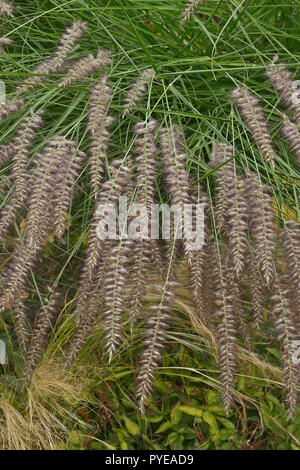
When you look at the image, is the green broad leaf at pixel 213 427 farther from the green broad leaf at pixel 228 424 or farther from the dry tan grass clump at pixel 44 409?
the dry tan grass clump at pixel 44 409

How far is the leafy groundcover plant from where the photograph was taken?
180 cm

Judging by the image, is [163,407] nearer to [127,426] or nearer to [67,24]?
[127,426]

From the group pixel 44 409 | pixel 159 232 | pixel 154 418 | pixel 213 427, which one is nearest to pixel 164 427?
pixel 154 418

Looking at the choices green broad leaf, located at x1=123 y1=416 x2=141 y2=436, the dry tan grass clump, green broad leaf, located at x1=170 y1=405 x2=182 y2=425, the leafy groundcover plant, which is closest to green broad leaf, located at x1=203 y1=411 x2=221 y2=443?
the leafy groundcover plant

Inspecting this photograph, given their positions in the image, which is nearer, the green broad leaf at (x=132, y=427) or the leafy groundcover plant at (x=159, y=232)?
the leafy groundcover plant at (x=159, y=232)

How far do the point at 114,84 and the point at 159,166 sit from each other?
357 mm

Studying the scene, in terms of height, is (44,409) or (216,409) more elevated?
(44,409)

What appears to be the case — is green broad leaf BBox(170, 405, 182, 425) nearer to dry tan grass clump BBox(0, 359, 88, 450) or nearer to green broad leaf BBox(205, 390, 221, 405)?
green broad leaf BBox(205, 390, 221, 405)

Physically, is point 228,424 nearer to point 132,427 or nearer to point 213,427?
point 213,427

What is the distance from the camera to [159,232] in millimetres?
2275

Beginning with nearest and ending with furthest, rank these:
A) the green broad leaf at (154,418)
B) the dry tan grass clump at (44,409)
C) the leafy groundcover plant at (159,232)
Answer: the leafy groundcover plant at (159,232)
the dry tan grass clump at (44,409)
the green broad leaf at (154,418)

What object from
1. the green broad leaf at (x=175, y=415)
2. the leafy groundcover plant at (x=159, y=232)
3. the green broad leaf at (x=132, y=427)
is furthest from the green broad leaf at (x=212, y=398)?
the green broad leaf at (x=132, y=427)

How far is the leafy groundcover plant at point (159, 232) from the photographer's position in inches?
70.7
